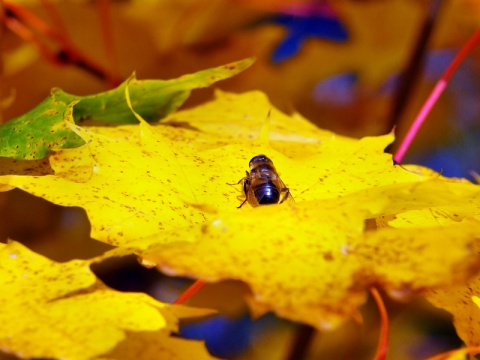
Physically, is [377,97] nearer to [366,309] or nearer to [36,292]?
[366,309]

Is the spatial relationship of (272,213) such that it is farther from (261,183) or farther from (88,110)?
(88,110)

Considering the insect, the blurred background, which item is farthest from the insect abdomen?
the blurred background

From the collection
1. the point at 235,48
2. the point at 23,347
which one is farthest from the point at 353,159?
the point at 235,48

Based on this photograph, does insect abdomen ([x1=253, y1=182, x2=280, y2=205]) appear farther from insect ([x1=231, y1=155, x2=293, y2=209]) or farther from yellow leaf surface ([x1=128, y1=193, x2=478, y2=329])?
yellow leaf surface ([x1=128, y1=193, x2=478, y2=329])

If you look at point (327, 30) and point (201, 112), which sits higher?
point (201, 112)

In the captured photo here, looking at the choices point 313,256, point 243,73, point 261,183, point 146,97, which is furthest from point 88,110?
point 243,73

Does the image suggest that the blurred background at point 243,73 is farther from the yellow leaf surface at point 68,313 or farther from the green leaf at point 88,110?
the yellow leaf surface at point 68,313
